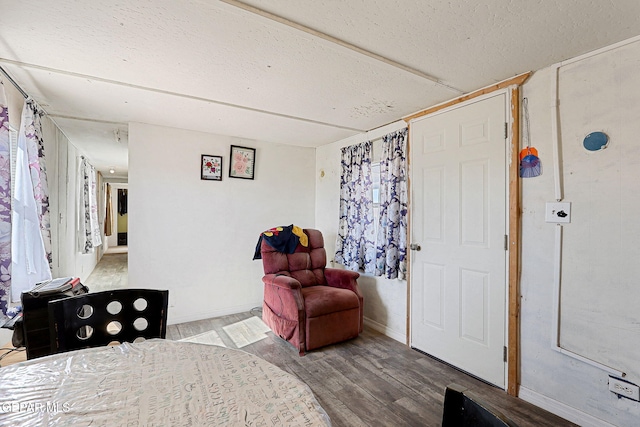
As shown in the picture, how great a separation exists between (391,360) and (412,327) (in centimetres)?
42

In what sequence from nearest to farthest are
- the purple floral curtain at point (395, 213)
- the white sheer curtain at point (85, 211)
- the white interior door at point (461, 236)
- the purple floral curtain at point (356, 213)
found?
the white interior door at point (461, 236)
the purple floral curtain at point (395, 213)
the purple floral curtain at point (356, 213)
the white sheer curtain at point (85, 211)

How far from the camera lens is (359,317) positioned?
3.07m

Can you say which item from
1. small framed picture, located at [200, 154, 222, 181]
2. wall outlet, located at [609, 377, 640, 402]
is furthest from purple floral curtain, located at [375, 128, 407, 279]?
small framed picture, located at [200, 154, 222, 181]

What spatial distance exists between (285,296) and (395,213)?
137cm

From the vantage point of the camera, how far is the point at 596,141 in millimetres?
1778

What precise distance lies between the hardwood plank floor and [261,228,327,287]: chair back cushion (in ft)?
2.24

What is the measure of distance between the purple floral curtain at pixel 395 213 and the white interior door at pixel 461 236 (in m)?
0.12

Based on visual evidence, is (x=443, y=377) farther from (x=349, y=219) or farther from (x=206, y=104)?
(x=206, y=104)

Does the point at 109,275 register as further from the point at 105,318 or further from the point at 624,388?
the point at 624,388

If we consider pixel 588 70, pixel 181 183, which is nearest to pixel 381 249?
pixel 588 70

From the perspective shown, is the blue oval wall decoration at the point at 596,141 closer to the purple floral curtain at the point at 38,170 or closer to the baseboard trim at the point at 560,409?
the baseboard trim at the point at 560,409

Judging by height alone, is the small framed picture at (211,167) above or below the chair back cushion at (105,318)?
above

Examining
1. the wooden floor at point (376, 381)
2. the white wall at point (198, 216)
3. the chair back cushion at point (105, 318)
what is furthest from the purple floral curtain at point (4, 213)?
the wooden floor at point (376, 381)

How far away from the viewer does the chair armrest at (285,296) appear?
2.75 metres
